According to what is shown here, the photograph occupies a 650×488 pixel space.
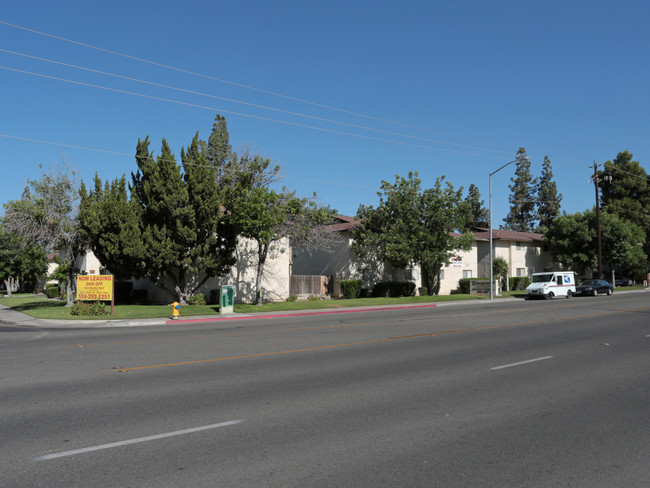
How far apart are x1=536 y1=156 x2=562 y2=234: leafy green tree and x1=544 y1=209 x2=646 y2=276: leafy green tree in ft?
109

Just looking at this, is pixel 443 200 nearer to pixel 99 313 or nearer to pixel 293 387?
pixel 99 313

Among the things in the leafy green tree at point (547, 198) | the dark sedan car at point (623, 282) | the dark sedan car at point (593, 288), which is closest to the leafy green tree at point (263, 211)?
the dark sedan car at point (593, 288)

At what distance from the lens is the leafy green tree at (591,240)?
4847 cm

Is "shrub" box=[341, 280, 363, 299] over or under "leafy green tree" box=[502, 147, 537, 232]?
under

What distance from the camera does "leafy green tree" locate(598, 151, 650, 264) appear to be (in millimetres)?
59844

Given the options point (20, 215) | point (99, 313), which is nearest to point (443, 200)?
point (99, 313)

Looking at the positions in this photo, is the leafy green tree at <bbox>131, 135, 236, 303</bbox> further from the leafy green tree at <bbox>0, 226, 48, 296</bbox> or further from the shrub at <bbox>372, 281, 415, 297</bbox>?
the leafy green tree at <bbox>0, 226, 48, 296</bbox>

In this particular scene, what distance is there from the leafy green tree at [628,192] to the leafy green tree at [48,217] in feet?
192

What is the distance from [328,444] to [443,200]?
3181 centimetres

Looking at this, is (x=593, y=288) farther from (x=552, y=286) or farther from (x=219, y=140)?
(x=219, y=140)

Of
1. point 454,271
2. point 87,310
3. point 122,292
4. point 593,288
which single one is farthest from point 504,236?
point 87,310

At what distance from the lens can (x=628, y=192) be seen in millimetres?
63188

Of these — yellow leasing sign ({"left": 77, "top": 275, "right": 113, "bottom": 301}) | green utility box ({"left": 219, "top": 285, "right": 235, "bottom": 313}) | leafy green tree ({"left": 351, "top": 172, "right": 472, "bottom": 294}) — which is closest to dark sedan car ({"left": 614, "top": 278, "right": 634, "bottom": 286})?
leafy green tree ({"left": 351, "top": 172, "right": 472, "bottom": 294})

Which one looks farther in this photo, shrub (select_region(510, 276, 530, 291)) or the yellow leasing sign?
shrub (select_region(510, 276, 530, 291))
